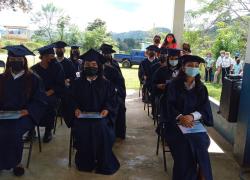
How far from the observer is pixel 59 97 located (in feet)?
20.9

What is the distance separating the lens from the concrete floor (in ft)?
15.4

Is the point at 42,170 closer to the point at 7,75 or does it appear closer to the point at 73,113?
the point at 73,113

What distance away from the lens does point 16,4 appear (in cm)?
1312

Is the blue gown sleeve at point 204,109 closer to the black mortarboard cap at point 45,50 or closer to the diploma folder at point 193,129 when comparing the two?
the diploma folder at point 193,129

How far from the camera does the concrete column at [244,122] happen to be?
16.8 ft

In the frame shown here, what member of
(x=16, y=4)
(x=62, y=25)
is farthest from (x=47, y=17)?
(x=16, y=4)

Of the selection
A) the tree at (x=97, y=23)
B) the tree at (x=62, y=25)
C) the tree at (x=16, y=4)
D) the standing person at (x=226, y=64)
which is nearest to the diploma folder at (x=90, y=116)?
the tree at (x=16, y=4)

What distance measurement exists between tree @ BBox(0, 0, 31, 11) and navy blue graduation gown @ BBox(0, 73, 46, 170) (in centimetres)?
824

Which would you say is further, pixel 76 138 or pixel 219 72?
pixel 219 72

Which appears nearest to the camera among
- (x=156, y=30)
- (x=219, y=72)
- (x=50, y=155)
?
(x=50, y=155)

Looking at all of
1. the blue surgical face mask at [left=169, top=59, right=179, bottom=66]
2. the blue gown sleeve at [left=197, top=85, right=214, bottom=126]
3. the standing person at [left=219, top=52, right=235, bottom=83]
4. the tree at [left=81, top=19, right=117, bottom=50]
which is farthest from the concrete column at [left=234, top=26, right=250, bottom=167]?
the tree at [left=81, top=19, right=117, bottom=50]

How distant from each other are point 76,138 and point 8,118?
986mm

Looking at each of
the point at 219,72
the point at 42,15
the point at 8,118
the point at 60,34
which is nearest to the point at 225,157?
the point at 8,118

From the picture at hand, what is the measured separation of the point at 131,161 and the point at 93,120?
3.41 feet
